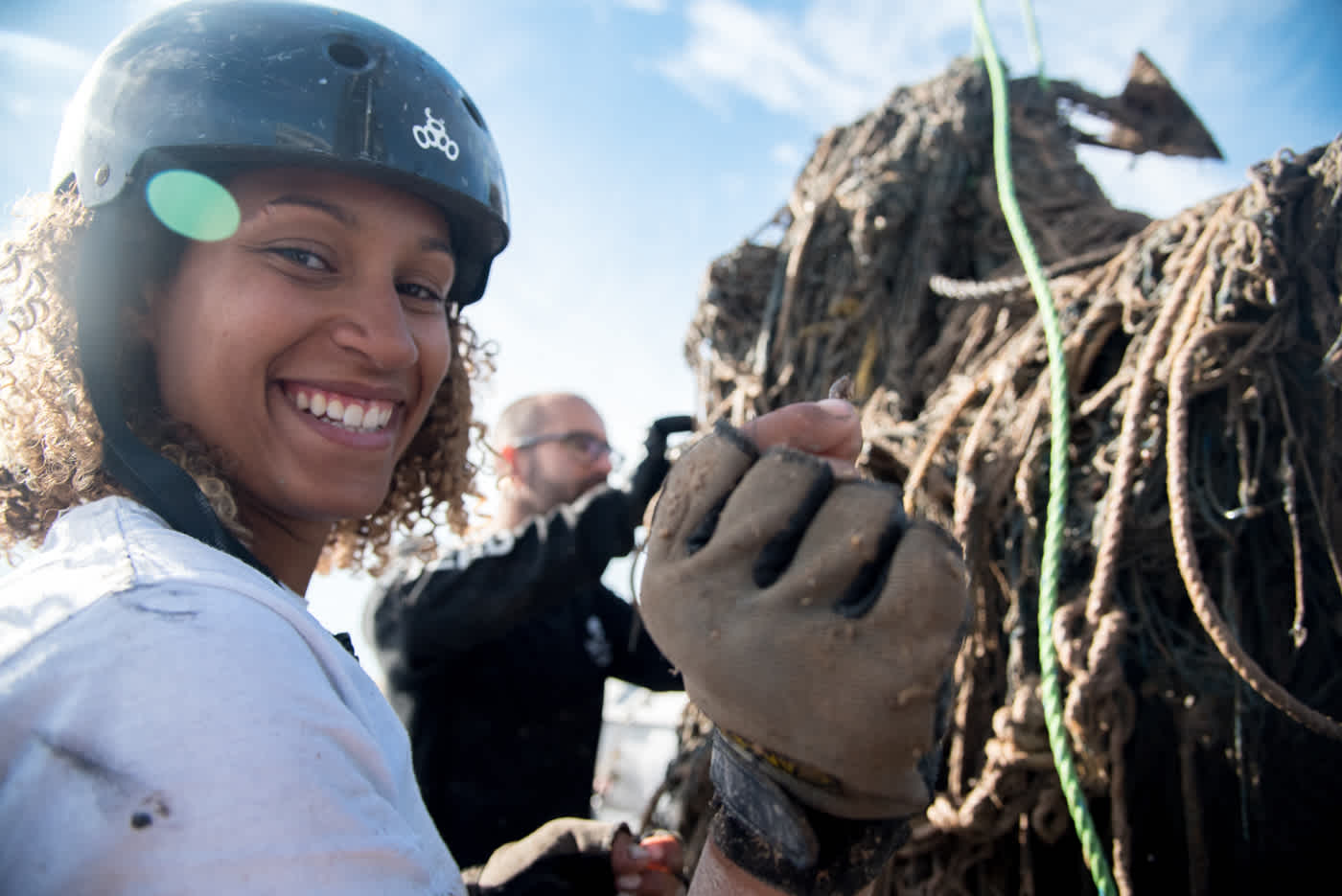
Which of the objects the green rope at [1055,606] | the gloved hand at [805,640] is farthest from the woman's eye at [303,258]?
the green rope at [1055,606]

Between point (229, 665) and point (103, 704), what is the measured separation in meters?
0.09

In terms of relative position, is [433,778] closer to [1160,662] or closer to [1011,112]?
[1160,662]

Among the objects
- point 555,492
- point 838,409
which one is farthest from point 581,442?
point 838,409

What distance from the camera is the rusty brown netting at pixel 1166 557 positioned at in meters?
1.71

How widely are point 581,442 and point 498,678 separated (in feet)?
3.70

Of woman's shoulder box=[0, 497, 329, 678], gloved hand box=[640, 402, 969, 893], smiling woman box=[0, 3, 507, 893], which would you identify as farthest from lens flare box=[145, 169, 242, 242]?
gloved hand box=[640, 402, 969, 893]

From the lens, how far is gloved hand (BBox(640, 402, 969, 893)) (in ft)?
2.30

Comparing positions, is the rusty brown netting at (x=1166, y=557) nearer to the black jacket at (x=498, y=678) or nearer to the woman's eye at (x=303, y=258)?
the black jacket at (x=498, y=678)

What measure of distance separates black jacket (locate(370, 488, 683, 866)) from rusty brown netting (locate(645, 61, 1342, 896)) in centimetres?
66

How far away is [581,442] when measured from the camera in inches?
140

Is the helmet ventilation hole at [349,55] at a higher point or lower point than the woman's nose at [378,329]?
higher

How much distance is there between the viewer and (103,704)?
620mm

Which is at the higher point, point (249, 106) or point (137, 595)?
point (249, 106)

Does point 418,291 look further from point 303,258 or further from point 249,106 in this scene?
point 249,106
